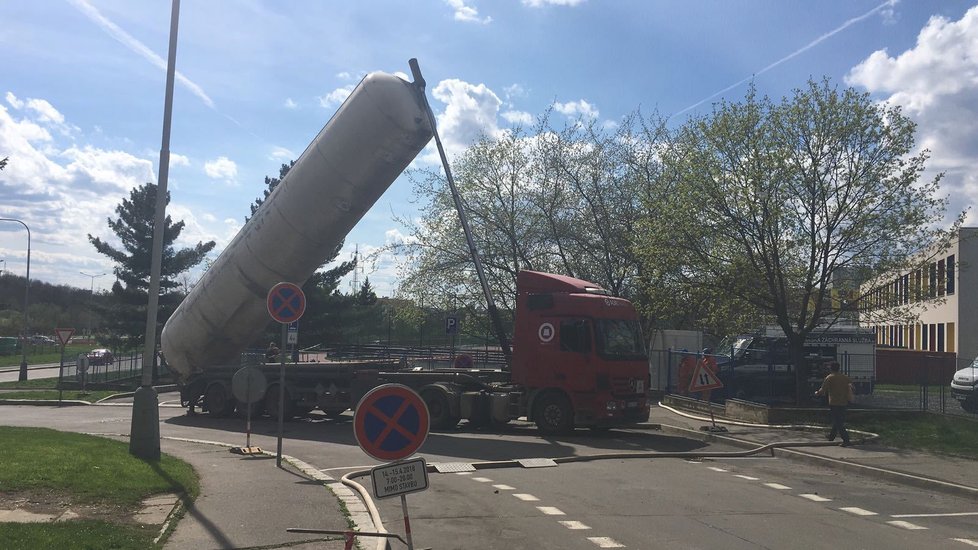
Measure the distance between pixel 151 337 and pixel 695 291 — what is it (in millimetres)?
14388

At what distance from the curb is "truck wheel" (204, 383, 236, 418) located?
11890 millimetres

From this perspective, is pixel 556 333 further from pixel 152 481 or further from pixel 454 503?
pixel 152 481

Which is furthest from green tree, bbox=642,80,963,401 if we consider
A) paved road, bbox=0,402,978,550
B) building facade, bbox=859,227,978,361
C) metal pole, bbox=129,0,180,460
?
metal pole, bbox=129,0,180,460

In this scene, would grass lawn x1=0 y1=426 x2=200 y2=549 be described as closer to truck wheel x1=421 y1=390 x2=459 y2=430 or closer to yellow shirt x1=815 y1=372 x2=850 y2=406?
truck wheel x1=421 y1=390 x2=459 y2=430

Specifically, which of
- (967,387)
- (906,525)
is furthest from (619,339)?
(967,387)

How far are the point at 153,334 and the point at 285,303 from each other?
1.96 m

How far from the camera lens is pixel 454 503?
31.3ft

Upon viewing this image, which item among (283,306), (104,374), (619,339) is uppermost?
(283,306)

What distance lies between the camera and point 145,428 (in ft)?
38.0

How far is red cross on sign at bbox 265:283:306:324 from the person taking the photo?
11.8m

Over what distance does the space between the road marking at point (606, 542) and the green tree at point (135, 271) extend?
4039 centimetres

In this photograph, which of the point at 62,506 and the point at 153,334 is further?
the point at 153,334

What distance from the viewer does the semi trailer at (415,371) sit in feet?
53.3

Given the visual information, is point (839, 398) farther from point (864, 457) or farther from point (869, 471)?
point (869, 471)
